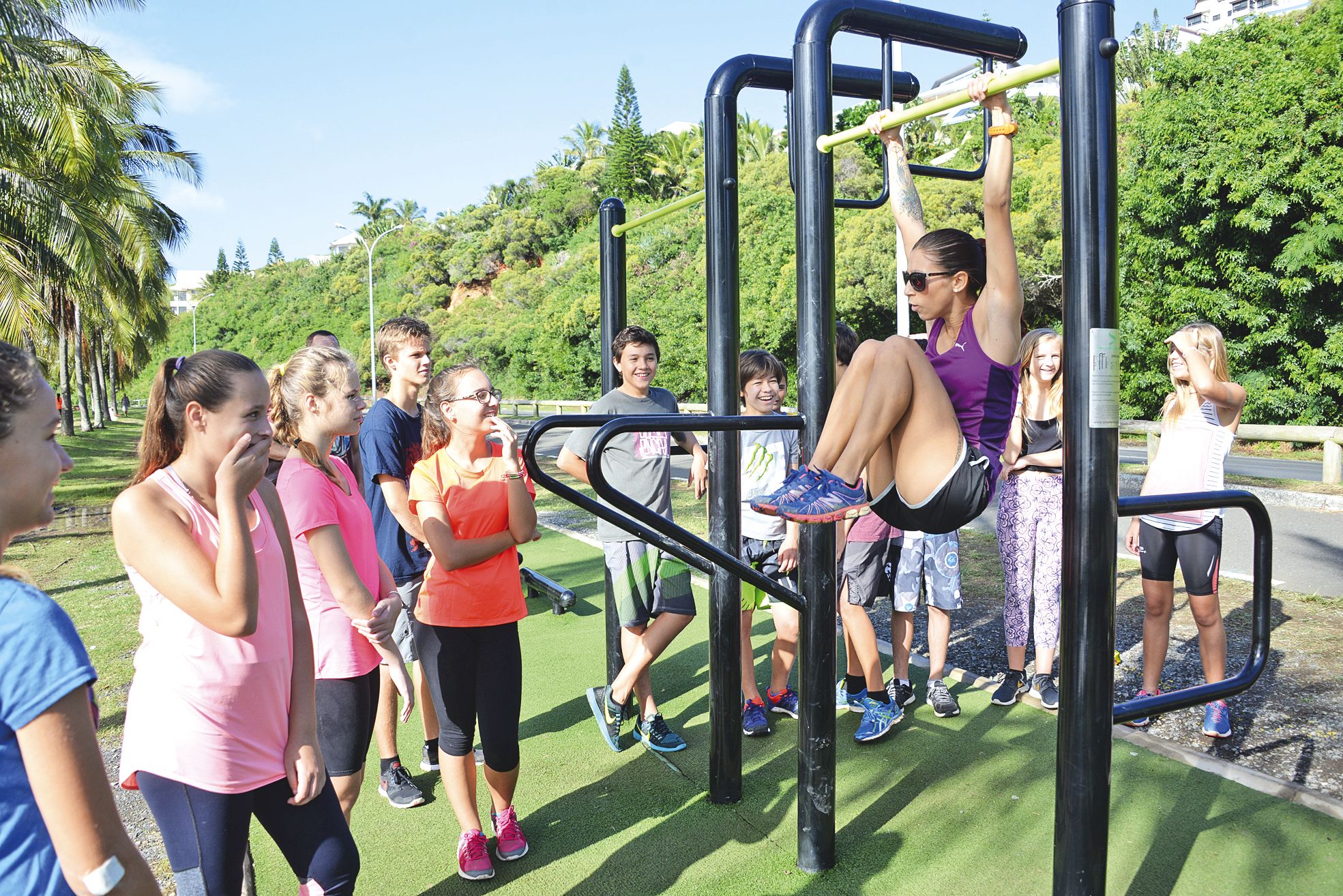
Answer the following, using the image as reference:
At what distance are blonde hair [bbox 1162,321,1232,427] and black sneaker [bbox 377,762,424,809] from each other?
10.8 ft

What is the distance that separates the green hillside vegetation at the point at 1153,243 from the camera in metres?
16.7

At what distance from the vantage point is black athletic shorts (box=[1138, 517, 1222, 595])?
3.78 meters

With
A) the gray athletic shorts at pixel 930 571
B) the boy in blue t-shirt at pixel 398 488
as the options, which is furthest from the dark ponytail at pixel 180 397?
the gray athletic shorts at pixel 930 571

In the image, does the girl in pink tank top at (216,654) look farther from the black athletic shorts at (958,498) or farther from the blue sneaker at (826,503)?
the black athletic shorts at (958,498)

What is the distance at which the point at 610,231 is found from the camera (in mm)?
4352

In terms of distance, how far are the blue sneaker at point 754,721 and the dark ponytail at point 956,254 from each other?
6.70 ft

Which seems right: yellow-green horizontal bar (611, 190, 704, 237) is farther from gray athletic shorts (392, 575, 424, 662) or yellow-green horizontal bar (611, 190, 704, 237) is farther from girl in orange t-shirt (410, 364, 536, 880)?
gray athletic shorts (392, 575, 424, 662)

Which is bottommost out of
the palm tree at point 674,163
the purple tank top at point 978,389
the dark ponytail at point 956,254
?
the purple tank top at point 978,389

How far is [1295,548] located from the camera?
765cm

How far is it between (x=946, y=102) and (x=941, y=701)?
8.53 feet

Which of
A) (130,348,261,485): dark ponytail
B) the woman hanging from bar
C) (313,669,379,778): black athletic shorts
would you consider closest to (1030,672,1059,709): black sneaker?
the woman hanging from bar

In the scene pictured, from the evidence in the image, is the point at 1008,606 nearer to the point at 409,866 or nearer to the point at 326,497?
the point at 409,866

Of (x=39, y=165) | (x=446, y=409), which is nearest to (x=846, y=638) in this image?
(x=446, y=409)

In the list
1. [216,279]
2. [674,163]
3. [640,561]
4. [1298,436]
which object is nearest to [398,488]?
[640,561]
